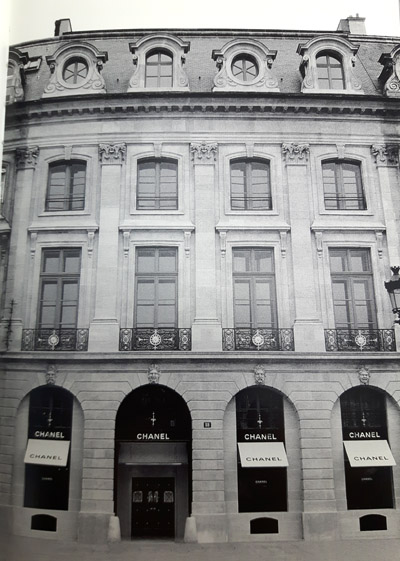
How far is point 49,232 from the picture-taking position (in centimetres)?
464

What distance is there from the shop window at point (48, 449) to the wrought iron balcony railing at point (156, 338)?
2.33ft

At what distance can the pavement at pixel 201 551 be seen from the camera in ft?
13.0

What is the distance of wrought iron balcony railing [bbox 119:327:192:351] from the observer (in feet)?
15.1

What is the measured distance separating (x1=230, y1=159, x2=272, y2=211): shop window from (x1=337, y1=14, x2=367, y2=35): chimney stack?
1521mm

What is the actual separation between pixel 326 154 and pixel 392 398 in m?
2.54

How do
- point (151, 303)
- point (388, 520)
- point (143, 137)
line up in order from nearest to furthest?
point (388, 520), point (151, 303), point (143, 137)

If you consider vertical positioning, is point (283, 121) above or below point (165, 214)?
above

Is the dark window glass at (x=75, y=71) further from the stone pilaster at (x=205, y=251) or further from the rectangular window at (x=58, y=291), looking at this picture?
the rectangular window at (x=58, y=291)

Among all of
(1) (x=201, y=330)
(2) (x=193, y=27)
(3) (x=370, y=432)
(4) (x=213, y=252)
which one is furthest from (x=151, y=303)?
(2) (x=193, y=27)

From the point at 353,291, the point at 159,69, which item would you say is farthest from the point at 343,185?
the point at 159,69

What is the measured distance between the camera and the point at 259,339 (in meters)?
4.78

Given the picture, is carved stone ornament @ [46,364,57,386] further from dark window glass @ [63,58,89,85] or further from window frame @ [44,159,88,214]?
dark window glass @ [63,58,89,85]

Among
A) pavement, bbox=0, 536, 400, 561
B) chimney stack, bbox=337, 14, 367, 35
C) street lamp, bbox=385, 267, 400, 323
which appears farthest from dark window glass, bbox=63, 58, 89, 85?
pavement, bbox=0, 536, 400, 561

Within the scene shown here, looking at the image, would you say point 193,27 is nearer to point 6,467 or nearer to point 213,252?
point 213,252
